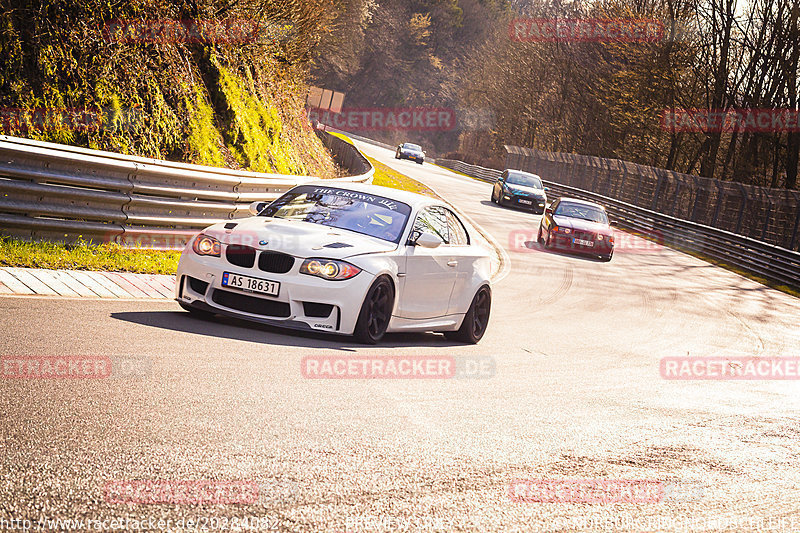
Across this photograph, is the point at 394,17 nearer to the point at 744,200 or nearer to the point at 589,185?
the point at 589,185

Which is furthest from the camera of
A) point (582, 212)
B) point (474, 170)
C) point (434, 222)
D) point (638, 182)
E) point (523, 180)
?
point (474, 170)

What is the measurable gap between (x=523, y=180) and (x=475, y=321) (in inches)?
1196

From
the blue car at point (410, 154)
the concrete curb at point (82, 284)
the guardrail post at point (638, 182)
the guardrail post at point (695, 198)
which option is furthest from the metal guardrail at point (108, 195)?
the blue car at point (410, 154)

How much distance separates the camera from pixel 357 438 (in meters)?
4.91

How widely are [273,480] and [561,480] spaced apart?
1.60m

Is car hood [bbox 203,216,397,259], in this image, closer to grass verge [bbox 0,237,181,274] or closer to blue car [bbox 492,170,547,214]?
grass verge [bbox 0,237,181,274]

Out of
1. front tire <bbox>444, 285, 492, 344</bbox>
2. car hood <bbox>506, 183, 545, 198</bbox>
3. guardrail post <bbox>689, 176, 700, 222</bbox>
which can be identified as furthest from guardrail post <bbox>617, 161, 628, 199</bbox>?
front tire <bbox>444, 285, 492, 344</bbox>

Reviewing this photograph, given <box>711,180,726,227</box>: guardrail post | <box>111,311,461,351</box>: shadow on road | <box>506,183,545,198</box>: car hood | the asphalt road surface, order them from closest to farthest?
the asphalt road surface
<box>111,311,461,351</box>: shadow on road
<box>711,180,726,227</box>: guardrail post
<box>506,183,545,198</box>: car hood

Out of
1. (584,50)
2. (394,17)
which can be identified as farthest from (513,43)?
(394,17)

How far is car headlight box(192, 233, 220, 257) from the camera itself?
800 centimetres

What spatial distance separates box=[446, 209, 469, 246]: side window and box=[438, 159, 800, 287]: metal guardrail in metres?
20.7

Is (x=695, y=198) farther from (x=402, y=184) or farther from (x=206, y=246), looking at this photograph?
(x=206, y=246)

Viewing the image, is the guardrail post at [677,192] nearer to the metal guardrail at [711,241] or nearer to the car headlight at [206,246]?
the metal guardrail at [711,241]

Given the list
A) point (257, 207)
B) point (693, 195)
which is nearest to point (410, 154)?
point (693, 195)
